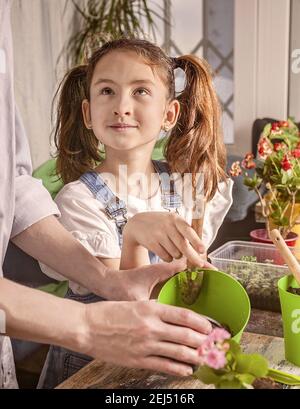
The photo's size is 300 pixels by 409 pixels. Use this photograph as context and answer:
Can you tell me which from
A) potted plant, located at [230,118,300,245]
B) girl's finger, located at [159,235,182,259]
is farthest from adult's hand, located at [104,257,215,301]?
potted plant, located at [230,118,300,245]

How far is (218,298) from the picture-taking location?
60 cm

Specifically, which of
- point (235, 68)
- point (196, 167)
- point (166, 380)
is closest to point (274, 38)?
point (235, 68)

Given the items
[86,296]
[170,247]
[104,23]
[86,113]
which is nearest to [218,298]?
[170,247]

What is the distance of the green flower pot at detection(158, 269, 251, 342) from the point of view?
574mm

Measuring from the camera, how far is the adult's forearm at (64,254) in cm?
66

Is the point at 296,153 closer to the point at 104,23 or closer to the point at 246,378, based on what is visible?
the point at 104,23

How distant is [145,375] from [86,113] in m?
0.32

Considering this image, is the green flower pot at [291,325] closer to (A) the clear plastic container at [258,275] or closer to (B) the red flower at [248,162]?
(A) the clear plastic container at [258,275]

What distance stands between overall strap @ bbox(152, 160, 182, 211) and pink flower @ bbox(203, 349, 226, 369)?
0.31 m

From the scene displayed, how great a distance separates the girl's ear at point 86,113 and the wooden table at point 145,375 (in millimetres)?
287

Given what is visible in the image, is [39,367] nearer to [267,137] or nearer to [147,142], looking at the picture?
[147,142]

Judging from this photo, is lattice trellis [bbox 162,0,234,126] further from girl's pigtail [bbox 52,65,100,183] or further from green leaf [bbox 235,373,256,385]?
green leaf [bbox 235,373,256,385]

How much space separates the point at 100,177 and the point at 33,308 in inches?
9.6

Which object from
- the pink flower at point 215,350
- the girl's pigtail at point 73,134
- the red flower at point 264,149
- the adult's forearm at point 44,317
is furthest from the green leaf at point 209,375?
the red flower at point 264,149
